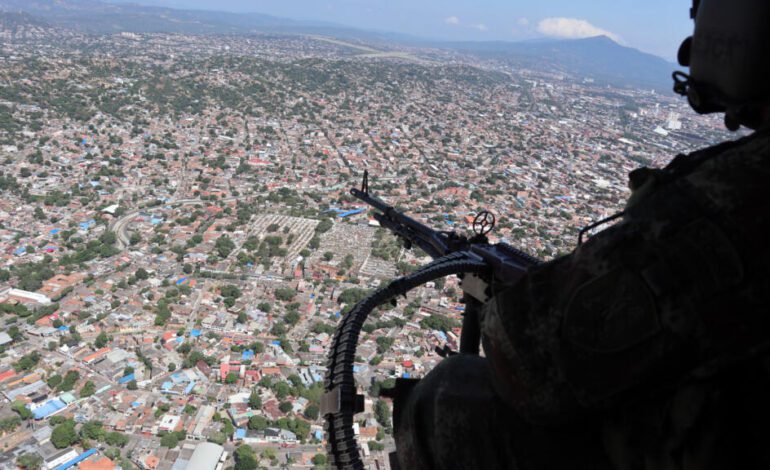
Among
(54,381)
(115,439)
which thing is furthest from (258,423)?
(54,381)

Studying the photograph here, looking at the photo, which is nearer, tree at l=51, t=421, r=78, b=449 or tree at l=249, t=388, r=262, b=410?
tree at l=51, t=421, r=78, b=449

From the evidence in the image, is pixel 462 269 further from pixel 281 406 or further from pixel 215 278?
pixel 215 278

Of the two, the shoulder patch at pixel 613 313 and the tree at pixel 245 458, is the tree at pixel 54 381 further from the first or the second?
the shoulder patch at pixel 613 313

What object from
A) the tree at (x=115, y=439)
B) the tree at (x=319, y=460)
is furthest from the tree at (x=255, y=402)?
the tree at (x=115, y=439)

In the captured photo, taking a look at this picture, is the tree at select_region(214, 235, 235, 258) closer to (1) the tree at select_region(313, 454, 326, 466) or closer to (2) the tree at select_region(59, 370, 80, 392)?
(2) the tree at select_region(59, 370, 80, 392)

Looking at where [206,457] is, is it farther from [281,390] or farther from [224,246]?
[224,246]

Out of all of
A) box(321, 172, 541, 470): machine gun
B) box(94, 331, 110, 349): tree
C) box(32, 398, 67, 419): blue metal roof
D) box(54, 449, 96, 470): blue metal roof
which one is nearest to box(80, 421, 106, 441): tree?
box(54, 449, 96, 470): blue metal roof
